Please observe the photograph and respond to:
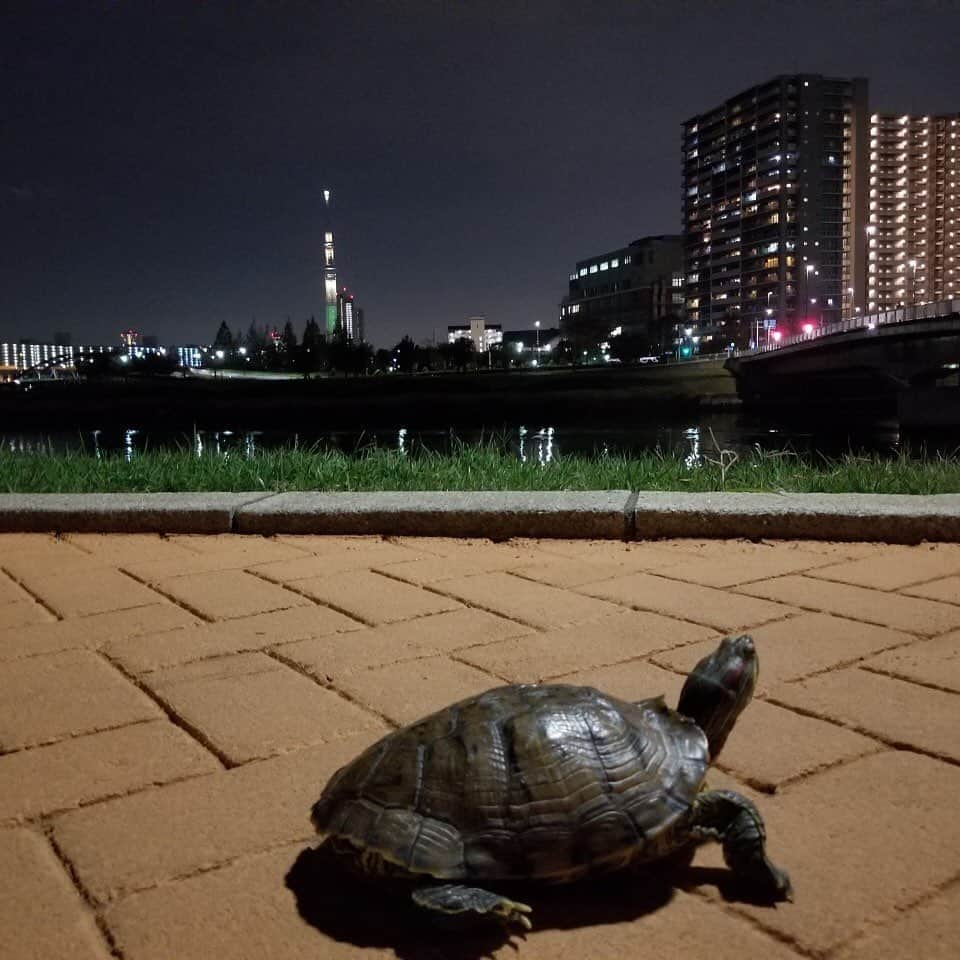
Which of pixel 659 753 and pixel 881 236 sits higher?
pixel 881 236

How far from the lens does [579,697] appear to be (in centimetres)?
154

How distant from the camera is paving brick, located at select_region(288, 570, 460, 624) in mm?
2990

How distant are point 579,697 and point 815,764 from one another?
637 mm

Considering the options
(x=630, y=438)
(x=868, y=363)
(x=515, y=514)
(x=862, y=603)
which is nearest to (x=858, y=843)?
(x=862, y=603)

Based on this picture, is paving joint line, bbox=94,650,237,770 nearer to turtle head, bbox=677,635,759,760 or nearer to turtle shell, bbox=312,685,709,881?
turtle shell, bbox=312,685,709,881

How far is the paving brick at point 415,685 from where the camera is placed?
2.17 metres

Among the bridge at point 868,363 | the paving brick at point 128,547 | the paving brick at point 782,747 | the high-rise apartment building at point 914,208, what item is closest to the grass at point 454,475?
the paving brick at point 128,547

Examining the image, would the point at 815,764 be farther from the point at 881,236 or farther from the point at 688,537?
the point at 881,236

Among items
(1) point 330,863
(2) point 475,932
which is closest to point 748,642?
(2) point 475,932

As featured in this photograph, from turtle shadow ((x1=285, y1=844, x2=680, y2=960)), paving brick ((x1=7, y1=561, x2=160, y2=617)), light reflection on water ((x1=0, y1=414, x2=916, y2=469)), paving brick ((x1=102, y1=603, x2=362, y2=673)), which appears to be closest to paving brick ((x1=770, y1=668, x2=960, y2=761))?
turtle shadow ((x1=285, y1=844, x2=680, y2=960))

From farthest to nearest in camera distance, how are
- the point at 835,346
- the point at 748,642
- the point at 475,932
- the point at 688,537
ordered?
the point at 835,346 < the point at 688,537 < the point at 748,642 < the point at 475,932

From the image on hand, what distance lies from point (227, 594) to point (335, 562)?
60 centimetres

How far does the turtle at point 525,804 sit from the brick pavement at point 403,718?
0.07 meters

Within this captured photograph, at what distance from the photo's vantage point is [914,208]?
132 m
